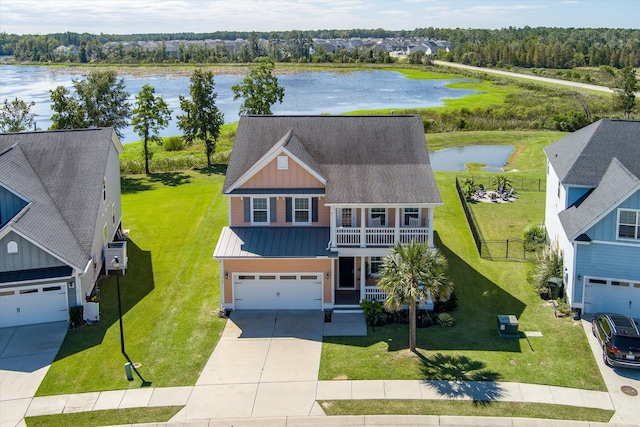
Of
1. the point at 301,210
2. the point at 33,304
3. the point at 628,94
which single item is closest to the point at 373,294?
the point at 301,210

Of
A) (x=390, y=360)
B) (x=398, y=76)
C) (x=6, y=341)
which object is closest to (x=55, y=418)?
(x=6, y=341)

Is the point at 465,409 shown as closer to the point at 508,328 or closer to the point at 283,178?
the point at 508,328

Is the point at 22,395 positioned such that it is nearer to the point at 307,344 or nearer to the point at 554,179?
the point at 307,344

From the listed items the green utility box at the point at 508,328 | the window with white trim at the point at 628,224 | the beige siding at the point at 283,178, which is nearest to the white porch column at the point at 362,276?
the beige siding at the point at 283,178

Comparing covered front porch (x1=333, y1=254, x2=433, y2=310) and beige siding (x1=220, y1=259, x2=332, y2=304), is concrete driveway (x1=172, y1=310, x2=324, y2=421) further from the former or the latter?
beige siding (x1=220, y1=259, x2=332, y2=304)

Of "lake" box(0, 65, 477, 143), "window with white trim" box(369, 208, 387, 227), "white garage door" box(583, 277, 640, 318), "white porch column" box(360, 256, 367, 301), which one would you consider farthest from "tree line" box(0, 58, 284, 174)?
"white garage door" box(583, 277, 640, 318)

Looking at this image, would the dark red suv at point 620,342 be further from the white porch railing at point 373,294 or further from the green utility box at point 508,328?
the white porch railing at point 373,294

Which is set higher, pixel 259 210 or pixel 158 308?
pixel 259 210
